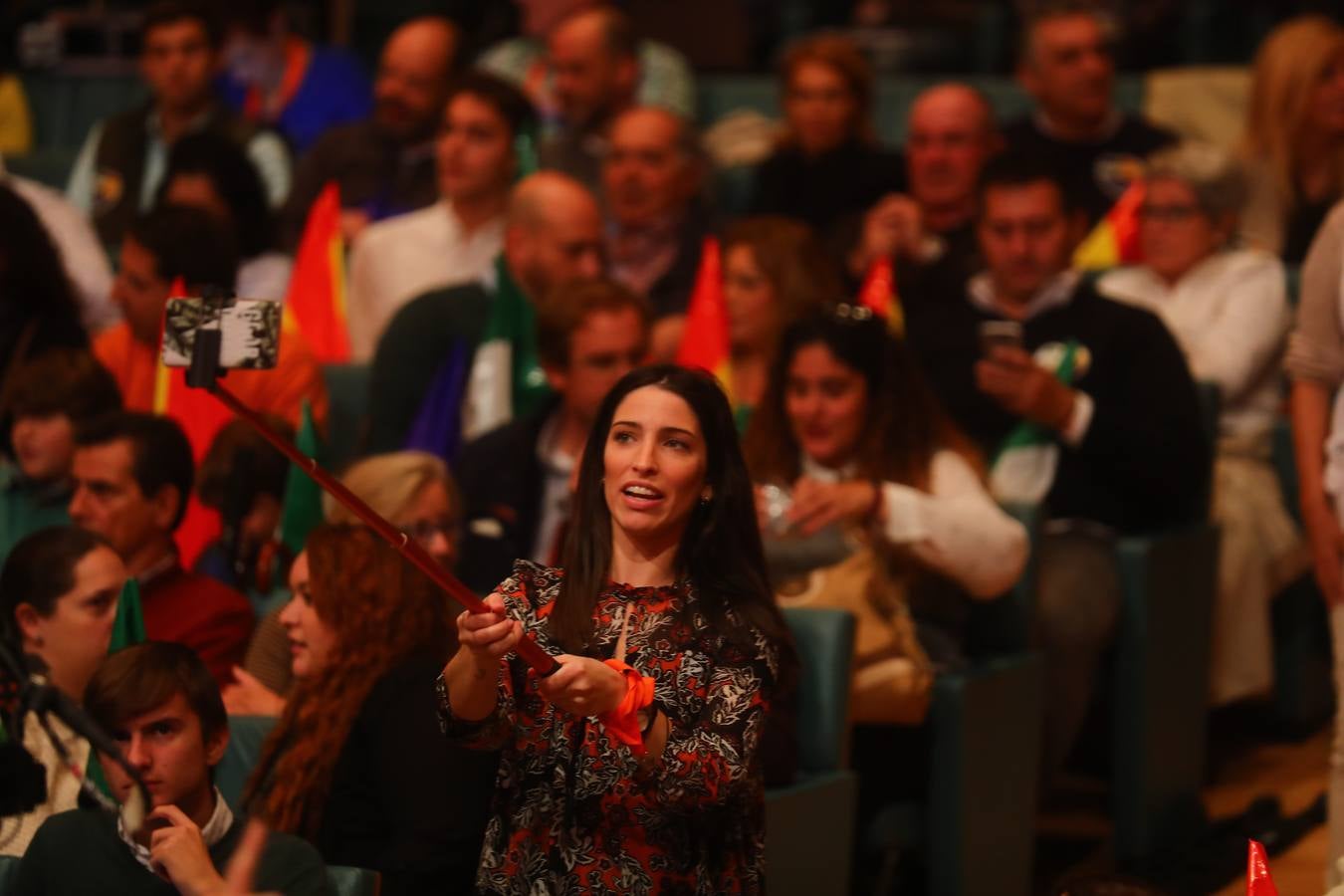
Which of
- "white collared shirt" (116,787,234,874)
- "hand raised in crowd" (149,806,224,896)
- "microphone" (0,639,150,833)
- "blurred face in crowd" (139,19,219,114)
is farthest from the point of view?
"blurred face in crowd" (139,19,219,114)

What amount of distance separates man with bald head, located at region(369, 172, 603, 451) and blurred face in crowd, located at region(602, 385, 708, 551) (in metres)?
1.89

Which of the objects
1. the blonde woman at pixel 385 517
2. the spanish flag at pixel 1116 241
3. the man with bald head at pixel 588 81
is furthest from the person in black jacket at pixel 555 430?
the man with bald head at pixel 588 81

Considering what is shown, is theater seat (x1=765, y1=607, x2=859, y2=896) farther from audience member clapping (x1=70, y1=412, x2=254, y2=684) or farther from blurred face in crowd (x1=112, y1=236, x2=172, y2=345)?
blurred face in crowd (x1=112, y1=236, x2=172, y2=345)

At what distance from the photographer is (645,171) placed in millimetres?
5324

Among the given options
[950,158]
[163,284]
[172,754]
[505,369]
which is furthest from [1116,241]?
[172,754]

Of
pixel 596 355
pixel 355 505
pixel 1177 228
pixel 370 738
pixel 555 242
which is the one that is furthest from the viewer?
pixel 1177 228

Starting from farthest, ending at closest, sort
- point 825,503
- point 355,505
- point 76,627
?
point 825,503 < point 76,627 < point 355,505

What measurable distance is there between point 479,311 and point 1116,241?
61.8 inches

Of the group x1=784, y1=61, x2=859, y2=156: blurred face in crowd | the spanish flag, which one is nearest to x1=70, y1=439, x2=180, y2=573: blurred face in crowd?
the spanish flag

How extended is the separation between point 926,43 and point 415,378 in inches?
123

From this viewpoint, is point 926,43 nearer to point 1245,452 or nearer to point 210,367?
point 1245,452

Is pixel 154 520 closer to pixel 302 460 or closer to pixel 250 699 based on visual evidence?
pixel 250 699

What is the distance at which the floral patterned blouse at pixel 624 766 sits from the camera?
250 centimetres

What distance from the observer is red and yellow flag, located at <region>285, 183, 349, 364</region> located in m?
5.39
